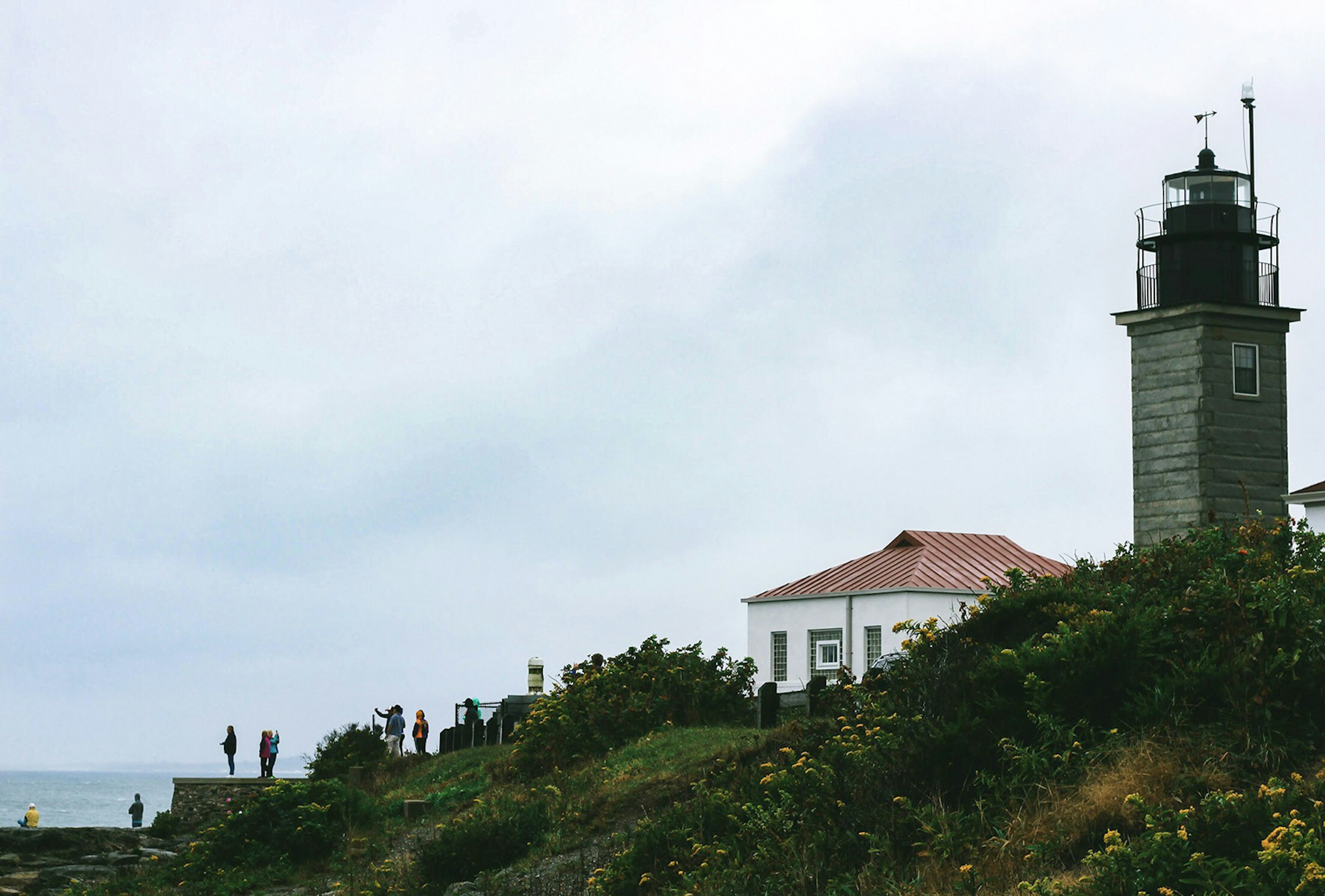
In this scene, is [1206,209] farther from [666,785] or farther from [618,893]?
[618,893]

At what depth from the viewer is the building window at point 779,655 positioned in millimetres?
45344

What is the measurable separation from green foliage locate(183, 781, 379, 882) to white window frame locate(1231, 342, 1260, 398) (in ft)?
73.7

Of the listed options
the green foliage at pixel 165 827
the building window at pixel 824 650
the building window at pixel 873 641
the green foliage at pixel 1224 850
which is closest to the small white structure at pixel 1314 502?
the building window at pixel 873 641

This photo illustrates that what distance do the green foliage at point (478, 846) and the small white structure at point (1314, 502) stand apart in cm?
2101

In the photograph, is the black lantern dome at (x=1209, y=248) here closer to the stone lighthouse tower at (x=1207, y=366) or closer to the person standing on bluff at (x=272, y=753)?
the stone lighthouse tower at (x=1207, y=366)

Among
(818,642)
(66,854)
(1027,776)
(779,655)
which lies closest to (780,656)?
(779,655)

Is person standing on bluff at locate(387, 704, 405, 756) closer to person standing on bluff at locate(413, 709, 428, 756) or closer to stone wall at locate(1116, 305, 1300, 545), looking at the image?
person standing on bluff at locate(413, 709, 428, 756)

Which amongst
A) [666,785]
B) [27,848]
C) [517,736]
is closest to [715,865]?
[666,785]

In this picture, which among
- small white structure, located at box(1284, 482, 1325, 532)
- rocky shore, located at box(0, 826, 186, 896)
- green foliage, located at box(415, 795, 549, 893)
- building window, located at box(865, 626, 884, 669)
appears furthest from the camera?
building window, located at box(865, 626, 884, 669)

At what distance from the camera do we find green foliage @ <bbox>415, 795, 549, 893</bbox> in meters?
18.6

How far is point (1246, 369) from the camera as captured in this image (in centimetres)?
3709

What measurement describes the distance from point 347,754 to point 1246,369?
2279 cm

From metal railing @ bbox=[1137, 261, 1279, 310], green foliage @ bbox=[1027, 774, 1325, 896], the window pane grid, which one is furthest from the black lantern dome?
green foliage @ bbox=[1027, 774, 1325, 896]

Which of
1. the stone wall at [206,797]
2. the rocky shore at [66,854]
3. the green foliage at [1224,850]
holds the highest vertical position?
the green foliage at [1224,850]
